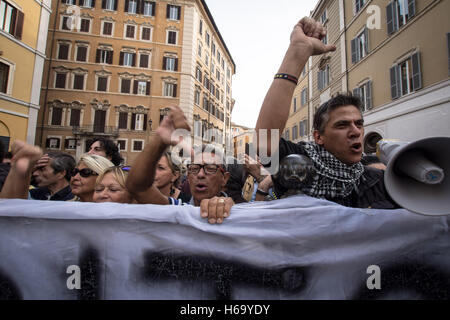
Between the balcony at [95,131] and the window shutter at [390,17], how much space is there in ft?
72.2

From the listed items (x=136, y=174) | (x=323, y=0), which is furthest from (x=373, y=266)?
(x=323, y=0)

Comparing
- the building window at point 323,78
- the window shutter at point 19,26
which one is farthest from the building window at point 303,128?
the window shutter at point 19,26

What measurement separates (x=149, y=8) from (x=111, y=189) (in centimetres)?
2916

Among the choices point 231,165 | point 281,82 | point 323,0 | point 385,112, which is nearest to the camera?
point 281,82

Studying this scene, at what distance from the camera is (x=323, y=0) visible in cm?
1669

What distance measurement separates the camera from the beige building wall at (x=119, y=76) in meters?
23.1

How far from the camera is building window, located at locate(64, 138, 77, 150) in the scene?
22.8 metres

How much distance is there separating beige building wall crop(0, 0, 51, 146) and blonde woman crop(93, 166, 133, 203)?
14.3 meters

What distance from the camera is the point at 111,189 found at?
1.91 metres

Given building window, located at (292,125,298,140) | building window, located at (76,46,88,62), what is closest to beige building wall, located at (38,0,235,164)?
building window, located at (76,46,88,62)

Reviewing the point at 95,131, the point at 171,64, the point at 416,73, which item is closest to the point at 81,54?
the point at 95,131

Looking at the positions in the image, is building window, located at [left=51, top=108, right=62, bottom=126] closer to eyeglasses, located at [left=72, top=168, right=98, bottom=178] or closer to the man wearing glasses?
eyeglasses, located at [left=72, top=168, right=98, bottom=178]

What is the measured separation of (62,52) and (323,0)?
922 inches
